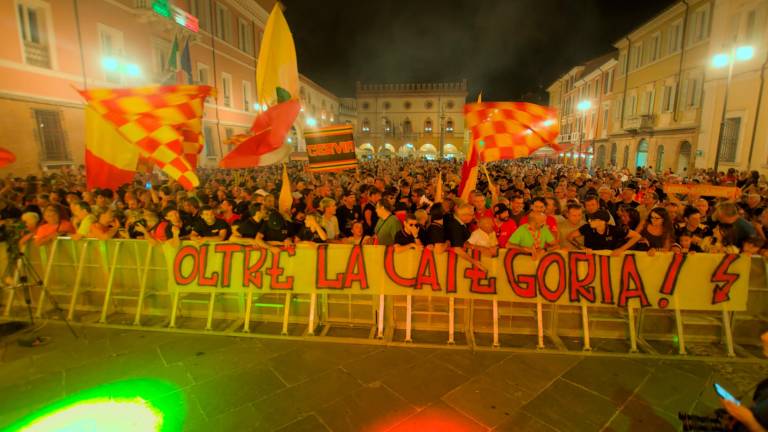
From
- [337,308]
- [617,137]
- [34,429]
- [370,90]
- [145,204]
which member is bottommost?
[34,429]

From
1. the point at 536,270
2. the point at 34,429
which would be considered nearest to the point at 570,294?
the point at 536,270

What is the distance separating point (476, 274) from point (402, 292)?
932 millimetres

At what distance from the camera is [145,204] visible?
24.3ft

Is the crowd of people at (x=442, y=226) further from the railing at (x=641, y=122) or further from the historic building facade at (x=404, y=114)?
the historic building facade at (x=404, y=114)

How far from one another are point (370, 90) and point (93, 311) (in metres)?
64.5

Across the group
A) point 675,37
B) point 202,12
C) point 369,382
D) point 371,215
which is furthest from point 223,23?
point 675,37

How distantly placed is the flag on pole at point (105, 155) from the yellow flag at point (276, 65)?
2411 mm

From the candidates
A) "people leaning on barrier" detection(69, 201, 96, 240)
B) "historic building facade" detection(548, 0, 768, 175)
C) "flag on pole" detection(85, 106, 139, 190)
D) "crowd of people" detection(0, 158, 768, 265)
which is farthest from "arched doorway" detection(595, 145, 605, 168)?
"people leaning on barrier" detection(69, 201, 96, 240)

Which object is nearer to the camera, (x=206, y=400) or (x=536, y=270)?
(x=206, y=400)

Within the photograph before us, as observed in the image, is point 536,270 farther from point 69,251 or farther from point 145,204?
point 145,204

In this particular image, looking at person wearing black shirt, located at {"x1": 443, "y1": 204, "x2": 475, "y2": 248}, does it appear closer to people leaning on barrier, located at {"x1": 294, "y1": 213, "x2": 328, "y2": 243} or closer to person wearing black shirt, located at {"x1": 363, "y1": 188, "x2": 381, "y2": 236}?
people leaning on barrier, located at {"x1": 294, "y1": 213, "x2": 328, "y2": 243}

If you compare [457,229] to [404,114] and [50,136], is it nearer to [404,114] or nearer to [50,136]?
[50,136]

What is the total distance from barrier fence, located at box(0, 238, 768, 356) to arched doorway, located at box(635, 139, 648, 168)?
2719cm

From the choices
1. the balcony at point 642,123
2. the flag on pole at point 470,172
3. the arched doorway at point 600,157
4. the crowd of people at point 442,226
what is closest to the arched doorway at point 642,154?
the balcony at point 642,123
